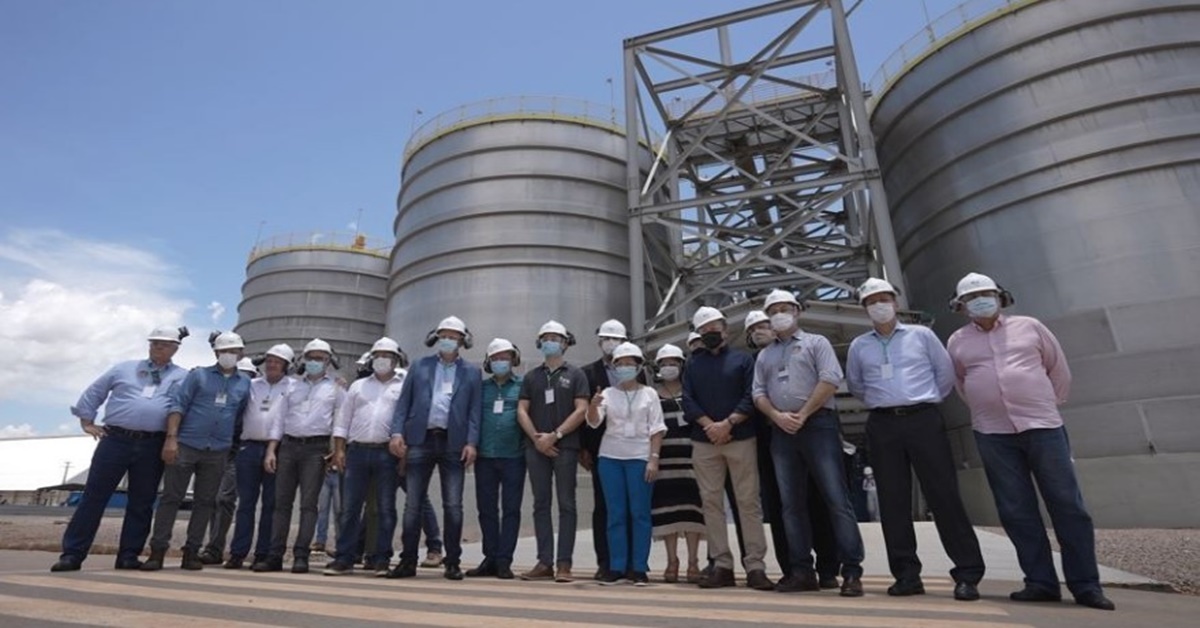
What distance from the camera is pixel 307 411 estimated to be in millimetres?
5051

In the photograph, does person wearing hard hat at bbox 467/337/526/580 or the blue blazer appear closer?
person wearing hard hat at bbox 467/337/526/580

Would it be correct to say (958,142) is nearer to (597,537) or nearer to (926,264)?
(926,264)

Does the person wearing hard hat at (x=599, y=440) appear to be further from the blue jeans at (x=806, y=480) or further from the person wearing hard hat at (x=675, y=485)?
the blue jeans at (x=806, y=480)

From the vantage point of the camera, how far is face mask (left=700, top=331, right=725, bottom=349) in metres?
4.23

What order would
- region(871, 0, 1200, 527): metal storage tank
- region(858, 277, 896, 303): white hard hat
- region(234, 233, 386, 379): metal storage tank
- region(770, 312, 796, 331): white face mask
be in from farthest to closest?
region(234, 233, 386, 379): metal storage tank, region(871, 0, 1200, 527): metal storage tank, region(770, 312, 796, 331): white face mask, region(858, 277, 896, 303): white hard hat

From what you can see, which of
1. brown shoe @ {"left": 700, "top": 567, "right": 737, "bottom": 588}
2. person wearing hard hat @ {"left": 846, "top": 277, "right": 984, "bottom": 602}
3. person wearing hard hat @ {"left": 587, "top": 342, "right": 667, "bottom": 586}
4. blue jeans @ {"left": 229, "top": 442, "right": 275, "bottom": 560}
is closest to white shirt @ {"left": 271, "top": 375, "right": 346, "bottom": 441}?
blue jeans @ {"left": 229, "top": 442, "right": 275, "bottom": 560}

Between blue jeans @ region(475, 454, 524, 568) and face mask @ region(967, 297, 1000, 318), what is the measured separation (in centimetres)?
308

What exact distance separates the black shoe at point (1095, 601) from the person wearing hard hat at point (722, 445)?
1515mm

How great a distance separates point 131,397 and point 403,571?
8.06 feet

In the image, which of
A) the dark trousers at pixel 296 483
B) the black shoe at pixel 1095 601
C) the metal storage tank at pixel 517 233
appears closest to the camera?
the black shoe at pixel 1095 601

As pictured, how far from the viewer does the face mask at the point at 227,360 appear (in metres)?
5.13

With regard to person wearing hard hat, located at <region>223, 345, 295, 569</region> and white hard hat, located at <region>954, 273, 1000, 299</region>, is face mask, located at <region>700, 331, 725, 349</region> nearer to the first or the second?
white hard hat, located at <region>954, 273, 1000, 299</region>

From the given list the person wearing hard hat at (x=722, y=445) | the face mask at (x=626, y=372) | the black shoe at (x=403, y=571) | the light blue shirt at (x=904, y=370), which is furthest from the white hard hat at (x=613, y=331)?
the black shoe at (x=403, y=571)

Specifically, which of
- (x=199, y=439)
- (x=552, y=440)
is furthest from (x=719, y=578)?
(x=199, y=439)
